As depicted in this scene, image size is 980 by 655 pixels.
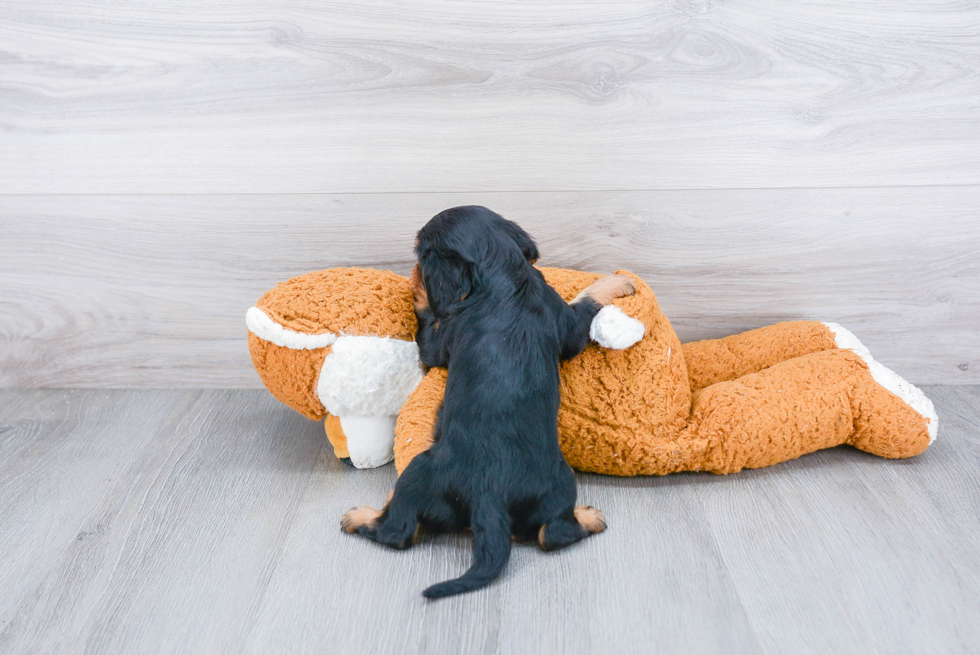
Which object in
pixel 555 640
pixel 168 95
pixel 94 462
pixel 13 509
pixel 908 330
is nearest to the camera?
pixel 555 640

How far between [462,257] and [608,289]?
1.06ft

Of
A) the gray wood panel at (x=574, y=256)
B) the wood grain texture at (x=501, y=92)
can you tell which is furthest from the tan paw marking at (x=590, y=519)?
the wood grain texture at (x=501, y=92)

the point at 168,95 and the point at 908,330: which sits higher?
the point at 168,95

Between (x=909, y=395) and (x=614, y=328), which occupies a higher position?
→ (x=614, y=328)

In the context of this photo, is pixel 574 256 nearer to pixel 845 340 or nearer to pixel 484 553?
pixel 845 340

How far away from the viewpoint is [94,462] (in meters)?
1.54

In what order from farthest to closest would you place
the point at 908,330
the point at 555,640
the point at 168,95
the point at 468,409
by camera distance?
the point at 908,330
the point at 168,95
the point at 468,409
the point at 555,640

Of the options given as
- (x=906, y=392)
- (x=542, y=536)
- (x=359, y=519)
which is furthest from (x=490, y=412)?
(x=906, y=392)

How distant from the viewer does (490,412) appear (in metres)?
1.17

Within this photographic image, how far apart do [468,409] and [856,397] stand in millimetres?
801

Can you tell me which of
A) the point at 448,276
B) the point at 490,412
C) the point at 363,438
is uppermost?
the point at 448,276

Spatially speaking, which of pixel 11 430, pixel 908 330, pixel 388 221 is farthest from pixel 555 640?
pixel 11 430

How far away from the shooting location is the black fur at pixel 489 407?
3.76 ft

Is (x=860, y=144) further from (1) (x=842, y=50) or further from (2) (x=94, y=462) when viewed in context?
(2) (x=94, y=462)
